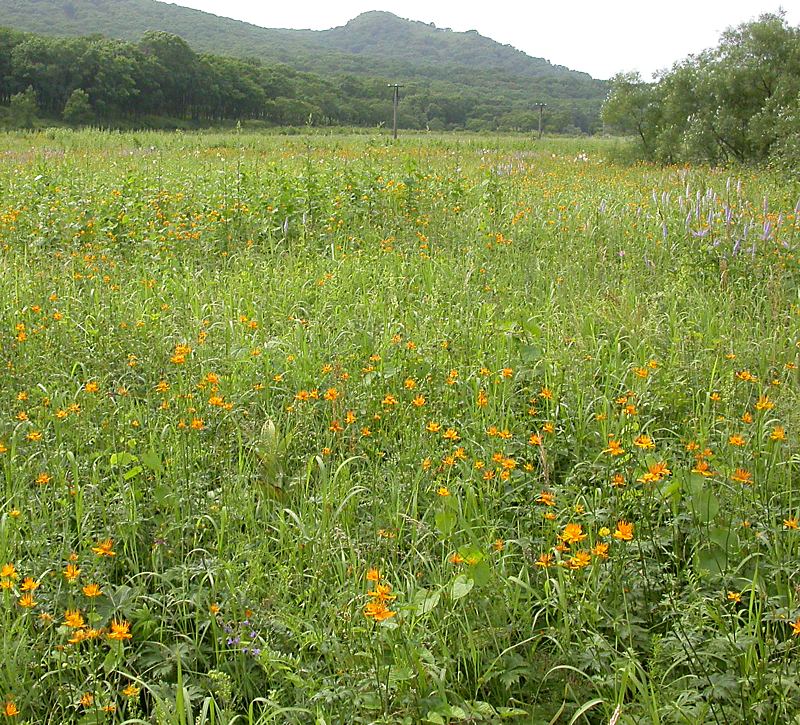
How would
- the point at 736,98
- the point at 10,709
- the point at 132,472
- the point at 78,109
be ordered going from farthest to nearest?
1. the point at 78,109
2. the point at 736,98
3. the point at 132,472
4. the point at 10,709

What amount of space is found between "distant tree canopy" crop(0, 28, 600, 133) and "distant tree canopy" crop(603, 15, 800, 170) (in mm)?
27564

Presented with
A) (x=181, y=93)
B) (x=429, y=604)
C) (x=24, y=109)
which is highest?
(x=181, y=93)

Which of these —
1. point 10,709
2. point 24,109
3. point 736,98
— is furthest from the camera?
point 24,109

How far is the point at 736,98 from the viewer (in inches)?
607

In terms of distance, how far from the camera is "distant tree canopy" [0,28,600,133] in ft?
185

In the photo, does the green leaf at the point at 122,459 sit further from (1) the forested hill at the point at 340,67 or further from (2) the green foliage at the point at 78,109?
(1) the forested hill at the point at 340,67

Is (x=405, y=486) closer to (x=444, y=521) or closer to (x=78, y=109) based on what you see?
(x=444, y=521)

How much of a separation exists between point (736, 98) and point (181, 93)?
6386cm

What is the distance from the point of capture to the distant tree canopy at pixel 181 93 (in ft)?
185

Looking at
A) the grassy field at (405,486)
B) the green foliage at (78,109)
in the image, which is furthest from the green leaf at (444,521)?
the green foliage at (78,109)

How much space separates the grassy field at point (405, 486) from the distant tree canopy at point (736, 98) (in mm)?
9839

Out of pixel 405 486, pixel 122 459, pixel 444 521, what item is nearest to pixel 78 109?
pixel 122 459

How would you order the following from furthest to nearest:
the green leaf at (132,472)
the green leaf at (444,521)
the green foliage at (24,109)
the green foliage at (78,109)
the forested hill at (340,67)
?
the forested hill at (340,67) → the green foliage at (78,109) → the green foliage at (24,109) → the green leaf at (132,472) → the green leaf at (444,521)

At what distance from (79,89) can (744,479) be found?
62749 millimetres
